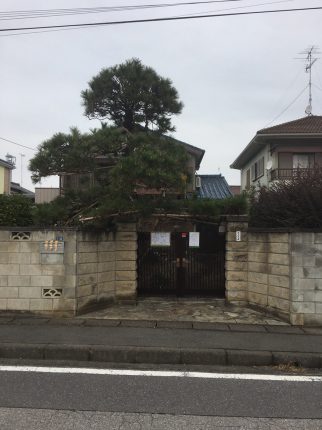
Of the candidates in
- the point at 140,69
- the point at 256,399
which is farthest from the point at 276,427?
the point at 140,69

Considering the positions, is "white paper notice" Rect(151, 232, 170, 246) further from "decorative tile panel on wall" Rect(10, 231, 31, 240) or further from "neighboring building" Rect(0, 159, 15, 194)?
"neighboring building" Rect(0, 159, 15, 194)

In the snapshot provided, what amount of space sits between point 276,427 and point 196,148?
15.5 metres

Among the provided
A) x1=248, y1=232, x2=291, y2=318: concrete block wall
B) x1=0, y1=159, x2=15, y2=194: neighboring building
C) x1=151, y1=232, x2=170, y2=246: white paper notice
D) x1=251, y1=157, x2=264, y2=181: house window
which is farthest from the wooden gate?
x1=0, y1=159, x2=15, y2=194: neighboring building

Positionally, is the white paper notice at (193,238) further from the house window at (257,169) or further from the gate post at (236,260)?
the house window at (257,169)

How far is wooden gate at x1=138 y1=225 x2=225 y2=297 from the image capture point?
9.64 metres

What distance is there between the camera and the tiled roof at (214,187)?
2209cm

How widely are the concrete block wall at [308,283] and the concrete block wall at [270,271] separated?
0.18 meters

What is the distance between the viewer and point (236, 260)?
30.4 feet

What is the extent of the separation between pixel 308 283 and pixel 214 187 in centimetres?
1660

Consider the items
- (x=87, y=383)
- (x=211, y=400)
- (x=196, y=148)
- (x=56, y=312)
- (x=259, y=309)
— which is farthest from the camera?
(x=196, y=148)

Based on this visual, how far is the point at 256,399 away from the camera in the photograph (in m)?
4.59

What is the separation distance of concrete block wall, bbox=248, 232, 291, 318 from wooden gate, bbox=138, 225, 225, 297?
82 centimetres

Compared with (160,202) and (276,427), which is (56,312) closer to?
(160,202)

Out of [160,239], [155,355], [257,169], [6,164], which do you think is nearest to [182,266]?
[160,239]
